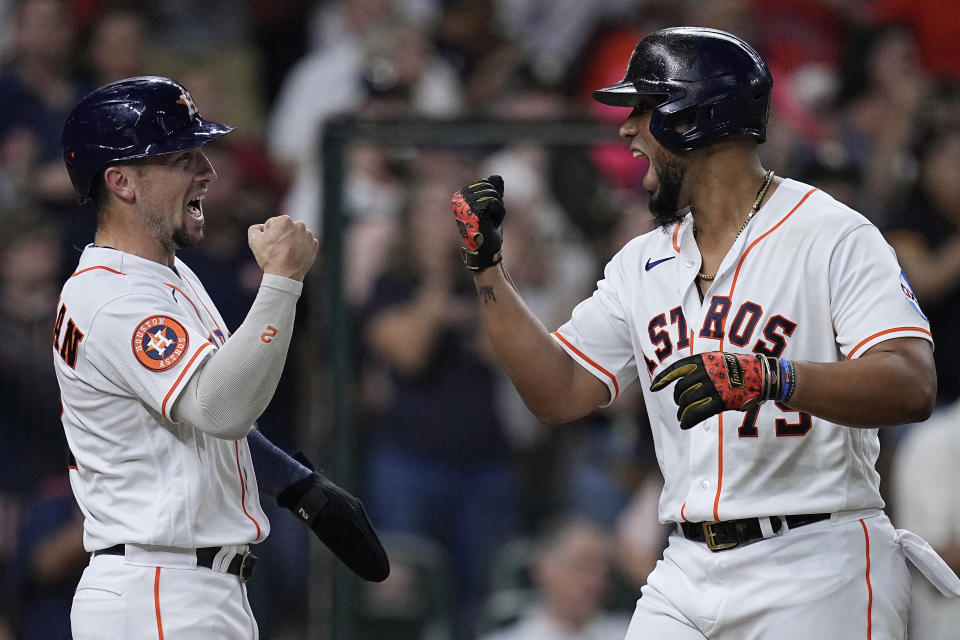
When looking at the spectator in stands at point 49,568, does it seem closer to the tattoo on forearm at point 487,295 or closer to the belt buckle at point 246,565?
the belt buckle at point 246,565

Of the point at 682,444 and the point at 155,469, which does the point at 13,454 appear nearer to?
the point at 155,469

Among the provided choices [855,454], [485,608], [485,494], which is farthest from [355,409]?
[855,454]

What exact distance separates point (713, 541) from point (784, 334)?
0.55 meters

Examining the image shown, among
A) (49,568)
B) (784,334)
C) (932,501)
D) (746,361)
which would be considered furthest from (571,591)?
(746,361)

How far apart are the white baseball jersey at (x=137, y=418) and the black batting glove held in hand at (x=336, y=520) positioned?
24 centimetres

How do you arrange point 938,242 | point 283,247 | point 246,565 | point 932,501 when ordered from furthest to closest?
1. point 938,242
2. point 932,501
3. point 246,565
4. point 283,247

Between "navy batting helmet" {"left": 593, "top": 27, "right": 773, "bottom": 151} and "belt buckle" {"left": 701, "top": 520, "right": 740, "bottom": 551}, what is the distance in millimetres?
973

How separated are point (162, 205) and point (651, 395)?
138 cm

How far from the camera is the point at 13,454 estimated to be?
5.75 m

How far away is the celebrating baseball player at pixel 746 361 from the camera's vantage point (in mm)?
3004

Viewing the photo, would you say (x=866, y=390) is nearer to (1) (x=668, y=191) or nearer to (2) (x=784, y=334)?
(2) (x=784, y=334)

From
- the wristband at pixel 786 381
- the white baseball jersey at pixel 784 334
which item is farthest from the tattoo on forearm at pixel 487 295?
the wristband at pixel 786 381

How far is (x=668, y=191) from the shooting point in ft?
11.5

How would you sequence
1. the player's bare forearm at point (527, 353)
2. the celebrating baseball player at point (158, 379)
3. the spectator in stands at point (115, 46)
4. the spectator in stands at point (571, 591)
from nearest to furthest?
the celebrating baseball player at point (158, 379), the player's bare forearm at point (527, 353), the spectator in stands at point (571, 591), the spectator in stands at point (115, 46)
